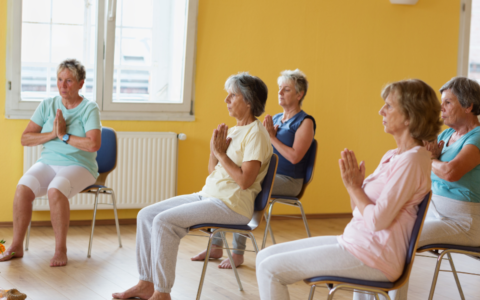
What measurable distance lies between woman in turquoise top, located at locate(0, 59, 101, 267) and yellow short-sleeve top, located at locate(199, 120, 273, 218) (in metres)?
1.07

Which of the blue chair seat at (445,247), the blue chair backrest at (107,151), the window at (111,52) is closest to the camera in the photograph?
the blue chair seat at (445,247)

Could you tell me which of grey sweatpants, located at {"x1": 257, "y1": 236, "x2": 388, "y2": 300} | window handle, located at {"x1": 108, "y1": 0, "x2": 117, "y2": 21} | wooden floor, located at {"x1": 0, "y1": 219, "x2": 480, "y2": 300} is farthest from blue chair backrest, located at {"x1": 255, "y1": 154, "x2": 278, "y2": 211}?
window handle, located at {"x1": 108, "y1": 0, "x2": 117, "y2": 21}

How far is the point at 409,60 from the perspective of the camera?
5.08m

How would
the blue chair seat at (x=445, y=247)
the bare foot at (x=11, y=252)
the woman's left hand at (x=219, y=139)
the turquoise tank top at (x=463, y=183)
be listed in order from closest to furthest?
the blue chair seat at (x=445, y=247)
the turquoise tank top at (x=463, y=183)
the woman's left hand at (x=219, y=139)
the bare foot at (x=11, y=252)

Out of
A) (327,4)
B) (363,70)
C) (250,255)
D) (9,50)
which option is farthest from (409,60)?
(9,50)

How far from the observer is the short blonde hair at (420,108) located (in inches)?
67.3

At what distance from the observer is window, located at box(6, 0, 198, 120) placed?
13.1ft

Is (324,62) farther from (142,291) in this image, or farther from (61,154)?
(142,291)

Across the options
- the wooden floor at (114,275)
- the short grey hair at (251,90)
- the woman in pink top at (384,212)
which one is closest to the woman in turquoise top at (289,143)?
the wooden floor at (114,275)

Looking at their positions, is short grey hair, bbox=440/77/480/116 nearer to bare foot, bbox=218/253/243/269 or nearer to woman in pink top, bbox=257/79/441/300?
woman in pink top, bbox=257/79/441/300

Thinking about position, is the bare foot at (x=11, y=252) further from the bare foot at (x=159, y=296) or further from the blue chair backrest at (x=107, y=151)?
the bare foot at (x=159, y=296)

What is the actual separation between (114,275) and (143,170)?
4.59 feet

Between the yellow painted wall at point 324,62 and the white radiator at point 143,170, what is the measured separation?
5.4 inches

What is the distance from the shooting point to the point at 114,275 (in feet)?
9.73
